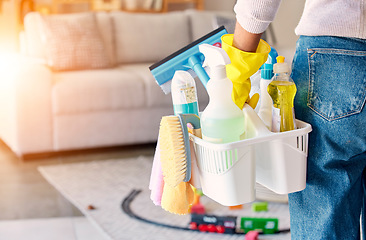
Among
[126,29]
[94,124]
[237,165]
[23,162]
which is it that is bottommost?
[23,162]

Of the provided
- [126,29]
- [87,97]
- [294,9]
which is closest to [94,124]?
[87,97]

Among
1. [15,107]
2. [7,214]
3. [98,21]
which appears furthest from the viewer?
[98,21]

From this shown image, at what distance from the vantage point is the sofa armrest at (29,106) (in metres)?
3.21

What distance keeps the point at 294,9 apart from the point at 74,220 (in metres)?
3.22

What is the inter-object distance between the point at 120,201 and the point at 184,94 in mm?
1636

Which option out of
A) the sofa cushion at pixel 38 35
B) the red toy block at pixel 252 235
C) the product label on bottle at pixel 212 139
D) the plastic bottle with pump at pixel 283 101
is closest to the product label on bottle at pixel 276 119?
the plastic bottle with pump at pixel 283 101

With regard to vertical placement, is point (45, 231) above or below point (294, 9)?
below

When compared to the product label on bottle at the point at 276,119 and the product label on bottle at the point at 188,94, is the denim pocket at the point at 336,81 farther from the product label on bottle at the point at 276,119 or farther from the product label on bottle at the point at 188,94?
the product label on bottle at the point at 188,94

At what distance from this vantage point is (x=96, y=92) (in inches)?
130

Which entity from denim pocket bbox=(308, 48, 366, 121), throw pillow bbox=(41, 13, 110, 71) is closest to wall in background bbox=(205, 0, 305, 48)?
throw pillow bbox=(41, 13, 110, 71)

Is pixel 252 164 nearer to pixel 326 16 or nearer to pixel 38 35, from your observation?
pixel 326 16

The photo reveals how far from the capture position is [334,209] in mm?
894

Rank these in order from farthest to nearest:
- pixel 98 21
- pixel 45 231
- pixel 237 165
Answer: pixel 98 21 < pixel 45 231 < pixel 237 165

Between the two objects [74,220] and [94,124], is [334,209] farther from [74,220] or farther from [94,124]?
[94,124]
